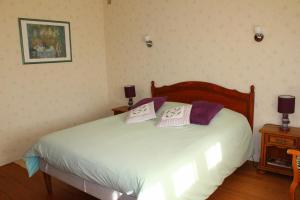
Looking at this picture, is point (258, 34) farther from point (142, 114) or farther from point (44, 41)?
point (44, 41)

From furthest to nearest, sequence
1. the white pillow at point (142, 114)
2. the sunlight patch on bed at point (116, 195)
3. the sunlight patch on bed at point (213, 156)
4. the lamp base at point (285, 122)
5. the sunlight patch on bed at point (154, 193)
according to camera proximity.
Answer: the white pillow at point (142, 114), the lamp base at point (285, 122), the sunlight patch on bed at point (213, 156), the sunlight patch on bed at point (116, 195), the sunlight patch on bed at point (154, 193)

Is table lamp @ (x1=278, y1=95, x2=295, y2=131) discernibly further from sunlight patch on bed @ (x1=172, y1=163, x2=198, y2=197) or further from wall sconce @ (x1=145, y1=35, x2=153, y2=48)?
wall sconce @ (x1=145, y1=35, x2=153, y2=48)

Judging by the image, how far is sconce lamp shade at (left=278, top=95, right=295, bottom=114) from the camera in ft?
9.17

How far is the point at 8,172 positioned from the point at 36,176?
402 millimetres

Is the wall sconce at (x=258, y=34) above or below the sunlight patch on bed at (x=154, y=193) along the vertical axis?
above

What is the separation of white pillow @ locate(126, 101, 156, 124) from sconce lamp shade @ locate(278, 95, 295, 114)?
4.49 feet

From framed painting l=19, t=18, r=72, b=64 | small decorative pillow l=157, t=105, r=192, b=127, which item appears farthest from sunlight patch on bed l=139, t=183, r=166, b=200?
framed painting l=19, t=18, r=72, b=64

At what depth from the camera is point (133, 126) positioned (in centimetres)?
303

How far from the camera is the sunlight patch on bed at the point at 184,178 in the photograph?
202 cm

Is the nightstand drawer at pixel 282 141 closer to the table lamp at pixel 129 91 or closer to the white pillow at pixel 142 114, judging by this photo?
the white pillow at pixel 142 114

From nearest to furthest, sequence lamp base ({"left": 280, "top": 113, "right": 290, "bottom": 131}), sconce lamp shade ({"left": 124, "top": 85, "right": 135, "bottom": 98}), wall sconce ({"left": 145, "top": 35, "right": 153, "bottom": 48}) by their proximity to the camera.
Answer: lamp base ({"left": 280, "top": 113, "right": 290, "bottom": 131}) < wall sconce ({"left": 145, "top": 35, "right": 153, "bottom": 48}) < sconce lamp shade ({"left": 124, "top": 85, "right": 135, "bottom": 98})

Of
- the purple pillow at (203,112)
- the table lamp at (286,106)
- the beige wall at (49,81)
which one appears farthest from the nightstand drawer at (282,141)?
the beige wall at (49,81)

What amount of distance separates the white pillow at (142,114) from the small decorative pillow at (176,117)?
0.22m

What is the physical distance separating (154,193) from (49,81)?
2.69 meters
